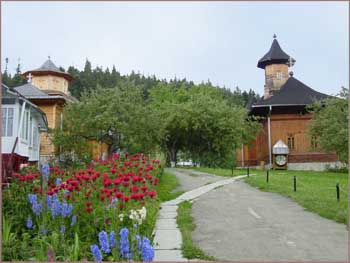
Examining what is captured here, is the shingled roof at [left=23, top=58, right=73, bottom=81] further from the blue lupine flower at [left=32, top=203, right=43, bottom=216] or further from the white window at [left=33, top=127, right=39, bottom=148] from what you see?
the blue lupine flower at [left=32, top=203, right=43, bottom=216]

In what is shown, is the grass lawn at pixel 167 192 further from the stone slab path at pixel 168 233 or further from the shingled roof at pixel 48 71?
the shingled roof at pixel 48 71

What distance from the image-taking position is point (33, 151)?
899 inches

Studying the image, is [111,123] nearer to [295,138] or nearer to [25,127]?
[25,127]

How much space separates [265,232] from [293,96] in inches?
1065

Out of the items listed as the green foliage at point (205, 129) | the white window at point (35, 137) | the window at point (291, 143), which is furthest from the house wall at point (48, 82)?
the window at point (291, 143)

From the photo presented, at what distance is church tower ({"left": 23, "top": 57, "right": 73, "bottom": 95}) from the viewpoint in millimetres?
32438

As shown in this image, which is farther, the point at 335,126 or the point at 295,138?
the point at 295,138

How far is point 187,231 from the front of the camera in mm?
7488

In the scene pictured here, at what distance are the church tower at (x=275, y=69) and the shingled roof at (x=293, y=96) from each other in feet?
4.02

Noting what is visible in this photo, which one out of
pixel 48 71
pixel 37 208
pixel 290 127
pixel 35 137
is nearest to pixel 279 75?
pixel 290 127

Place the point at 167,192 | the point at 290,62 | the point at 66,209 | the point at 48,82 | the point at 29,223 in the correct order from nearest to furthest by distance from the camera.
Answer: the point at 66,209 < the point at 29,223 < the point at 167,192 < the point at 48,82 < the point at 290,62

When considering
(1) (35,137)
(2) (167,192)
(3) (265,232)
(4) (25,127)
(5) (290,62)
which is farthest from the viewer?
(5) (290,62)

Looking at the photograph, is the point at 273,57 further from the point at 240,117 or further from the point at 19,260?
the point at 19,260

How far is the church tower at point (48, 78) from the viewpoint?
3244 cm
